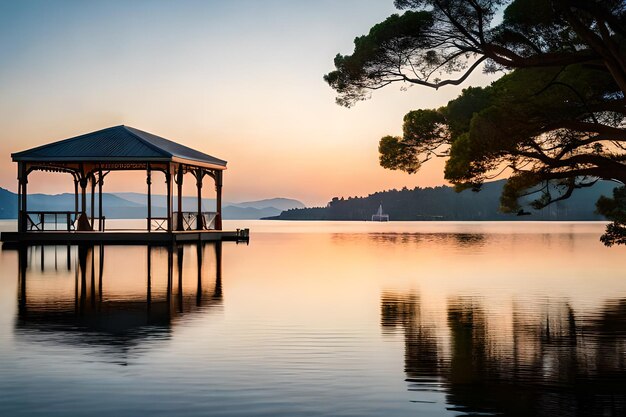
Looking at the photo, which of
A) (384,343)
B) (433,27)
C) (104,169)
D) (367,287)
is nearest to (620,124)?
(433,27)

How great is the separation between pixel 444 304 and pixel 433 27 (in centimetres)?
742

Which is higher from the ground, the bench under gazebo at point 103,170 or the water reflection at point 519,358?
the bench under gazebo at point 103,170

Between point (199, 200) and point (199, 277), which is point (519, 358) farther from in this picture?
point (199, 200)

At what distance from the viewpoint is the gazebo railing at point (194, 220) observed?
1566 inches

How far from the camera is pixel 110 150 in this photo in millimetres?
37000

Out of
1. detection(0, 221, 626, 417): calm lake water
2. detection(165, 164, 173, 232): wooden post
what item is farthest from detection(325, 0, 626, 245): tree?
detection(165, 164, 173, 232): wooden post

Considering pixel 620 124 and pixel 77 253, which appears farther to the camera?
pixel 77 253

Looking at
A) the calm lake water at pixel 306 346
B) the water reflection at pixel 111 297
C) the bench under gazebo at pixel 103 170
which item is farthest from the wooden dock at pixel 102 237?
the calm lake water at pixel 306 346

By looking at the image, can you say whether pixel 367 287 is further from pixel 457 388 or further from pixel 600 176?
pixel 457 388

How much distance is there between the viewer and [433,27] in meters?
19.4

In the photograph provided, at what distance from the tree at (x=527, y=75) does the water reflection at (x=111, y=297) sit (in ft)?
24.9

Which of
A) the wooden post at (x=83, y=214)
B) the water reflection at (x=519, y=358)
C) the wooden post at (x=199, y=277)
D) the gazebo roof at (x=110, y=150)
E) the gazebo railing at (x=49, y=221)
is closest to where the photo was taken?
the water reflection at (x=519, y=358)

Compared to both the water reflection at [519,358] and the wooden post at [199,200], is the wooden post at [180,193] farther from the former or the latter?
the water reflection at [519,358]

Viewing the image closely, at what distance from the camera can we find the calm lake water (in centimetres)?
702
